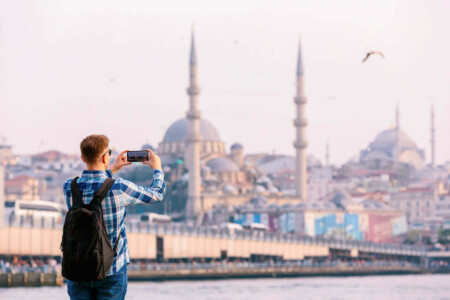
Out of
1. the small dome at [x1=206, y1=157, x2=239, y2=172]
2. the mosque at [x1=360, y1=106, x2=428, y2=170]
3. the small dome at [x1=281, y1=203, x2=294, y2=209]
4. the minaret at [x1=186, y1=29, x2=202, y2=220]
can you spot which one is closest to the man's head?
the minaret at [x1=186, y1=29, x2=202, y2=220]

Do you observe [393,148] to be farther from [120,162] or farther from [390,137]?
[120,162]

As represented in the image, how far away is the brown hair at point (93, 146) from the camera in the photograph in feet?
21.1

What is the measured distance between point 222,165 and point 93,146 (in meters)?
127

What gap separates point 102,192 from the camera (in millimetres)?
6508

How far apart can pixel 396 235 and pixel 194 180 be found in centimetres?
1985

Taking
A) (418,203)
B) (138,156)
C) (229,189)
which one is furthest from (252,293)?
(418,203)

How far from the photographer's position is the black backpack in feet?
20.8

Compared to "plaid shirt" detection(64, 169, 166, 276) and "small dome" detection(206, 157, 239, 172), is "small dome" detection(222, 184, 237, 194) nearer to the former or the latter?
"small dome" detection(206, 157, 239, 172)

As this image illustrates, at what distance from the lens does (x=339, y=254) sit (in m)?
91.3

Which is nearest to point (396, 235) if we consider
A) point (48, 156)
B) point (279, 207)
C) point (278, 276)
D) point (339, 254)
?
point (279, 207)

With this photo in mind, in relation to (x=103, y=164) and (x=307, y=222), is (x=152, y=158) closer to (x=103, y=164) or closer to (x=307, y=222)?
(x=103, y=164)

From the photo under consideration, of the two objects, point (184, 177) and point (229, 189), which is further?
point (229, 189)

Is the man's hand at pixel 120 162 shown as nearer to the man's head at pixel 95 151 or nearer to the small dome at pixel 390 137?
the man's head at pixel 95 151

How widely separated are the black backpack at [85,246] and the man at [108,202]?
98 mm
